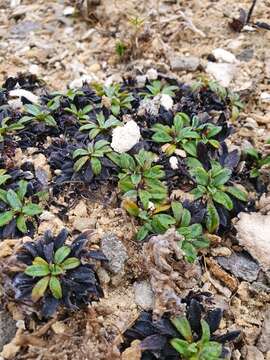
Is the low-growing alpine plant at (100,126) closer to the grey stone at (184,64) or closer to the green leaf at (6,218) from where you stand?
the green leaf at (6,218)

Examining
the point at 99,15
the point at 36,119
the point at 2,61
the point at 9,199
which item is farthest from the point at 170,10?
the point at 9,199

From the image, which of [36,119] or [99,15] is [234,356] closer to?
[36,119]

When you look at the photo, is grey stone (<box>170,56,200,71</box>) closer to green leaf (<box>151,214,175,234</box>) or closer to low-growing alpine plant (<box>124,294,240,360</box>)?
green leaf (<box>151,214,175,234</box>)

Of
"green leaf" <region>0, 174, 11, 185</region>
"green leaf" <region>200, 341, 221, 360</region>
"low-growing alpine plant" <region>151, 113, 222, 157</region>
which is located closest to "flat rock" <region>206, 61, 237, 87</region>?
"low-growing alpine plant" <region>151, 113, 222, 157</region>

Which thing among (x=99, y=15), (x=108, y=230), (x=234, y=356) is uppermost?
(x=99, y=15)

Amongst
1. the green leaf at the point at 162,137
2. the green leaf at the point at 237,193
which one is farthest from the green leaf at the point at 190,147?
the green leaf at the point at 237,193

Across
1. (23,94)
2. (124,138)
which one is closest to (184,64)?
(124,138)
